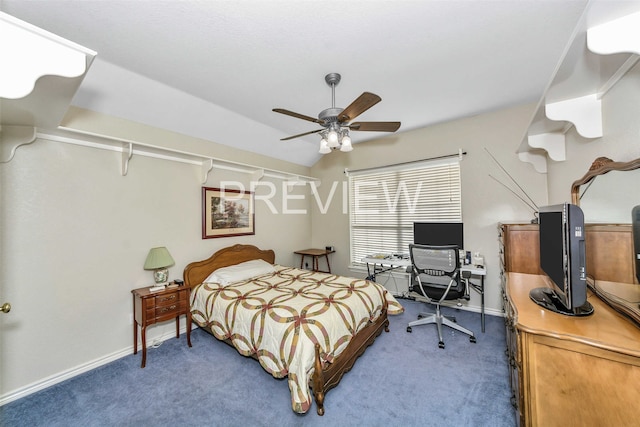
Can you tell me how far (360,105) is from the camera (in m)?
1.83

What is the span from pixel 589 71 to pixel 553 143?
1144mm

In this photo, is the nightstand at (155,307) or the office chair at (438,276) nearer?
the nightstand at (155,307)

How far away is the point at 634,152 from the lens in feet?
4.39

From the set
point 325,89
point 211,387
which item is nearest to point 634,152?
point 325,89

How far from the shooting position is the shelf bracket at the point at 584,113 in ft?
5.44

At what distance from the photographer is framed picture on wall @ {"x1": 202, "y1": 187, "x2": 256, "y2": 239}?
10.8 ft

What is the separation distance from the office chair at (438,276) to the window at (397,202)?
3.86 ft

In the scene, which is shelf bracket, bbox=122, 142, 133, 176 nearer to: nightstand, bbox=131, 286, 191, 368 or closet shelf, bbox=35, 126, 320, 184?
closet shelf, bbox=35, 126, 320, 184

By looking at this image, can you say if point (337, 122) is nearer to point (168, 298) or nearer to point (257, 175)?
point (257, 175)

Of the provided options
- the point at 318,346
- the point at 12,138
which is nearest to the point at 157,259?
the point at 12,138

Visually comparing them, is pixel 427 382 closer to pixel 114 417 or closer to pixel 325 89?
pixel 114 417

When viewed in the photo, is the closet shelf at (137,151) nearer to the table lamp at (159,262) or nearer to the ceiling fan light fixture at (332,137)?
the table lamp at (159,262)

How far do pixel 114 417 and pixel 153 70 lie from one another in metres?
2.78

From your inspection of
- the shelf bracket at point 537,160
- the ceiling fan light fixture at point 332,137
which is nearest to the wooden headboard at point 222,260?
the ceiling fan light fixture at point 332,137
